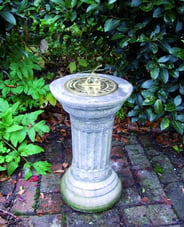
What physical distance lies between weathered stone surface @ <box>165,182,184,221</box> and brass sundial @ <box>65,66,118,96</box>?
44.6 inches

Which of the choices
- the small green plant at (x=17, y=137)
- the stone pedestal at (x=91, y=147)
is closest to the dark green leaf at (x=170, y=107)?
the stone pedestal at (x=91, y=147)

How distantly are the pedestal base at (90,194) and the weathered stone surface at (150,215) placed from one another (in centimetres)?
17

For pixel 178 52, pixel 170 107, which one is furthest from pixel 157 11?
pixel 170 107

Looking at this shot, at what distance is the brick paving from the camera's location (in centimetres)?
215

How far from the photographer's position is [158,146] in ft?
9.93

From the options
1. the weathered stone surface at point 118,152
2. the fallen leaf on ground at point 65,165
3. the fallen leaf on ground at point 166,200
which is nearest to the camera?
the fallen leaf on ground at point 166,200

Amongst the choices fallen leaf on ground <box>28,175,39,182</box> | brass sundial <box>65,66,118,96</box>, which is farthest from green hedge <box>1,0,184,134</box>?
fallen leaf on ground <box>28,175,39,182</box>

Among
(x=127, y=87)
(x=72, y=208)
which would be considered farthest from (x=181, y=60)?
(x=72, y=208)

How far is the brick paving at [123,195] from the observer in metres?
2.15

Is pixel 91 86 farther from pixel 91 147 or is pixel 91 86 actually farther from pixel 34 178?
pixel 34 178

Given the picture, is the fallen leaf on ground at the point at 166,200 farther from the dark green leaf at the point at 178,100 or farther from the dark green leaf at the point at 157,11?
the dark green leaf at the point at 157,11

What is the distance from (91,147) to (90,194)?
0.42 m

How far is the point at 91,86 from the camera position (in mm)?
1956

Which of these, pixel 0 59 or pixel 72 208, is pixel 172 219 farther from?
pixel 0 59
